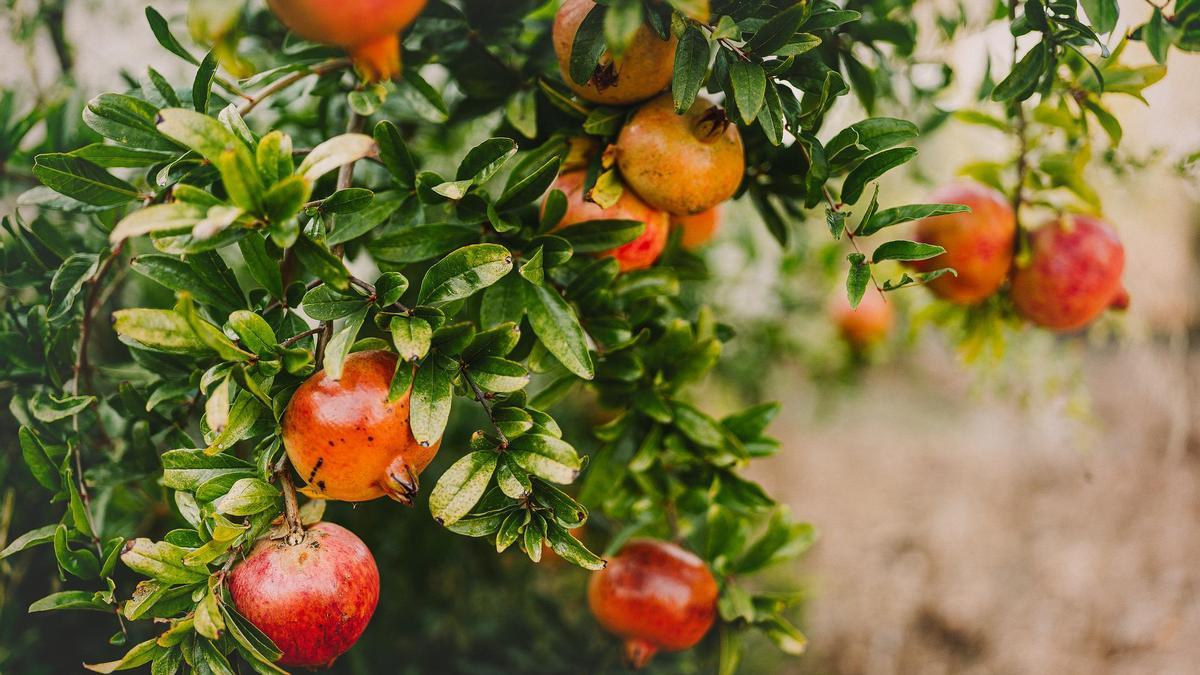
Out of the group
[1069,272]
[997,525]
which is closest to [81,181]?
[1069,272]

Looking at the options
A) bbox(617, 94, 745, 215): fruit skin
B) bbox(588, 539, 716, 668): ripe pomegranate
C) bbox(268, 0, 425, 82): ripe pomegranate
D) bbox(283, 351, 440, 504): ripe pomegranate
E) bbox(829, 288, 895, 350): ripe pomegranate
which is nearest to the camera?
bbox(268, 0, 425, 82): ripe pomegranate

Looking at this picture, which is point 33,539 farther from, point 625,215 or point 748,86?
point 748,86

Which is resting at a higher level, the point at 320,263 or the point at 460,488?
the point at 320,263

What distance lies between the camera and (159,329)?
471 mm

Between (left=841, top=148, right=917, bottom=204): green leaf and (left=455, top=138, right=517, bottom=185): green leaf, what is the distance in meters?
0.27

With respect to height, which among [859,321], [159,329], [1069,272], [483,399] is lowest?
[859,321]

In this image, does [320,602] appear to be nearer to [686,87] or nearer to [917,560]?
[686,87]

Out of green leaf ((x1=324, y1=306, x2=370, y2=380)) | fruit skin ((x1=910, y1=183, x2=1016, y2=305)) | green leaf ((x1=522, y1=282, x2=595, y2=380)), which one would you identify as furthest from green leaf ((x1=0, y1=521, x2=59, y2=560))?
fruit skin ((x1=910, y1=183, x2=1016, y2=305))

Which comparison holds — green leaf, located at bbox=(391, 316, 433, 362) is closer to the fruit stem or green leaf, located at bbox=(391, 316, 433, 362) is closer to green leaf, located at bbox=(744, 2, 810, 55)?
the fruit stem

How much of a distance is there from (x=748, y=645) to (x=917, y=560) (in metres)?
0.69

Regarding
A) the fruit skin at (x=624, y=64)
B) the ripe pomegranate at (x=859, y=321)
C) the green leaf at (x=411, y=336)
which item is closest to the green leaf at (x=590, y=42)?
the fruit skin at (x=624, y=64)

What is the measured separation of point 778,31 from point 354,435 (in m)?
0.41

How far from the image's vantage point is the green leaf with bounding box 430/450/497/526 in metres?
0.52

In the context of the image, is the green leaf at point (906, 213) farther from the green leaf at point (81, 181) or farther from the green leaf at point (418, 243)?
the green leaf at point (81, 181)
